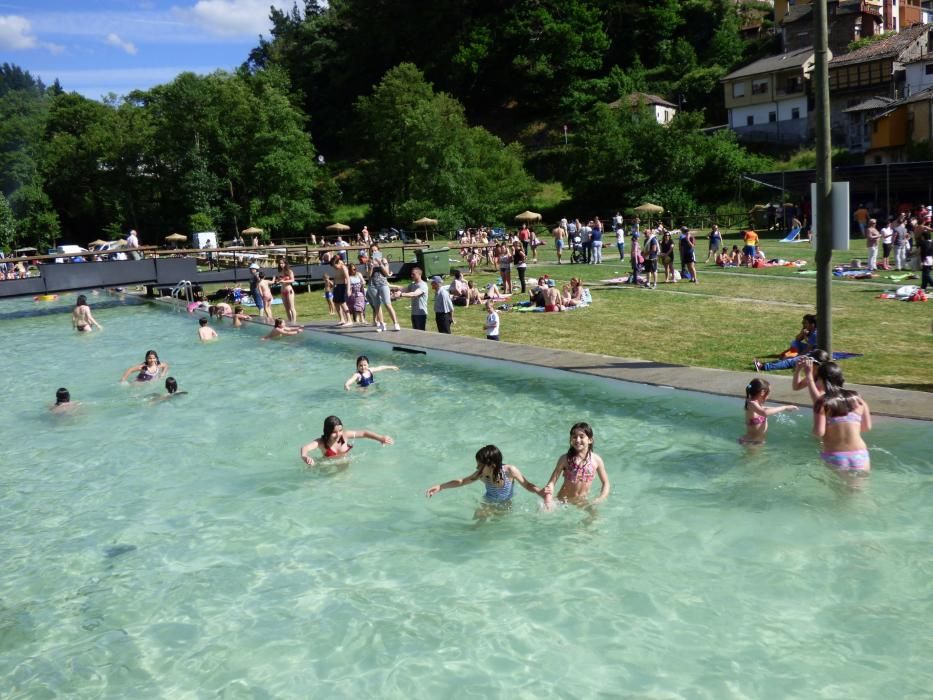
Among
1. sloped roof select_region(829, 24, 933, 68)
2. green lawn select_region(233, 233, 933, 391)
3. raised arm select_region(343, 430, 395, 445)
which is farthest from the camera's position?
sloped roof select_region(829, 24, 933, 68)

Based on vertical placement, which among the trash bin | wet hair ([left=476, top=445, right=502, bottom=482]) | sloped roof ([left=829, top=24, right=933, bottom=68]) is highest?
sloped roof ([left=829, top=24, right=933, bottom=68])

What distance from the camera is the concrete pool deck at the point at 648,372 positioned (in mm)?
9406

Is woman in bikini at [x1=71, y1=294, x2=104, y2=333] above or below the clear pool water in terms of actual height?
above

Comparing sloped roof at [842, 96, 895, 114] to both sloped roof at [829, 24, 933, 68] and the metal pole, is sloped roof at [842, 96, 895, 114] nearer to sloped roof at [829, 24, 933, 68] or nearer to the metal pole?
sloped roof at [829, 24, 933, 68]

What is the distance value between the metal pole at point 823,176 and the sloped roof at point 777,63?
186ft

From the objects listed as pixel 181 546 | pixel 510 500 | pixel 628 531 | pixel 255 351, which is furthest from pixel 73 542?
pixel 255 351

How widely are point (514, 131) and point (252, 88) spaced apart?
952 inches

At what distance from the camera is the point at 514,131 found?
76.9 m

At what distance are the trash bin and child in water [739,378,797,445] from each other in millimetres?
17724

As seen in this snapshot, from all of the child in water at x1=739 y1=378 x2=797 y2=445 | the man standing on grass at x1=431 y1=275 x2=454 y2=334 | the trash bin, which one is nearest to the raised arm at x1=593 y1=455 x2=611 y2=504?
the child in water at x1=739 y1=378 x2=797 y2=445

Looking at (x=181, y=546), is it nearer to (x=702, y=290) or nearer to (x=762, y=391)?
(x=762, y=391)

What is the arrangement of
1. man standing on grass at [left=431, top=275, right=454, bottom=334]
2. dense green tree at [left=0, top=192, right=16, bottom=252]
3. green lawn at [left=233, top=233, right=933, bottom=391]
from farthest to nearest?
1. dense green tree at [left=0, top=192, right=16, bottom=252]
2. man standing on grass at [left=431, top=275, right=454, bottom=334]
3. green lawn at [left=233, top=233, right=933, bottom=391]

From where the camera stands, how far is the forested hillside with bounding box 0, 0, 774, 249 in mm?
55156

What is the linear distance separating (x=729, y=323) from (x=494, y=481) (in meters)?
9.89
